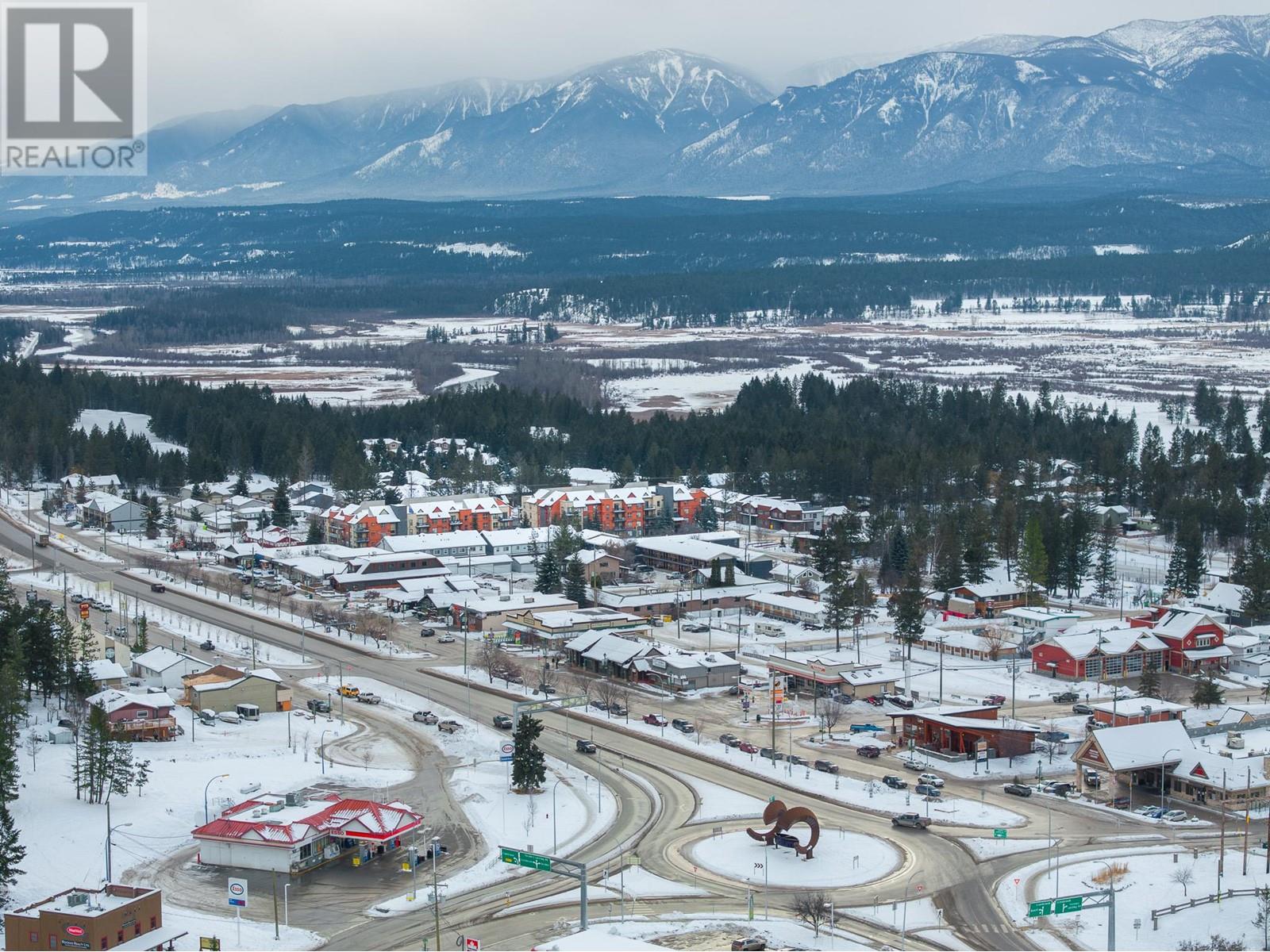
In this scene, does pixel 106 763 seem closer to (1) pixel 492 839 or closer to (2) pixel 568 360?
(1) pixel 492 839

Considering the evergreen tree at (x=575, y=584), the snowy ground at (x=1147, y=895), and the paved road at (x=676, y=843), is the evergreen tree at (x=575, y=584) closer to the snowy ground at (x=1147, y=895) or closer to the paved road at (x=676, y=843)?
the paved road at (x=676, y=843)

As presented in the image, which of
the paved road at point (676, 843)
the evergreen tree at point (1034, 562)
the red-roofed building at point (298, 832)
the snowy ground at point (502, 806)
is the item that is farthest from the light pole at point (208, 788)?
the evergreen tree at point (1034, 562)

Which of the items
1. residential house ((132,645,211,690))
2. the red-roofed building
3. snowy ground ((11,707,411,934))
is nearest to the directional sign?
snowy ground ((11,707,411,934))

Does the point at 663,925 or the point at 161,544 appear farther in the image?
the point at 161,544

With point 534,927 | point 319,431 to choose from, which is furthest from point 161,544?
point 534,927

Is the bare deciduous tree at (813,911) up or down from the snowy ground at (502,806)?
up

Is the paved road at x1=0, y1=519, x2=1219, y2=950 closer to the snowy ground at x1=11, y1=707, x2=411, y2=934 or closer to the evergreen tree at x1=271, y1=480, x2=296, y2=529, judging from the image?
the snowy ground at x1=11, y1=707, x2=411, y2=934

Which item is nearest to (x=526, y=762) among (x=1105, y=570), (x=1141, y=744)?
(x=1141, y=744)
